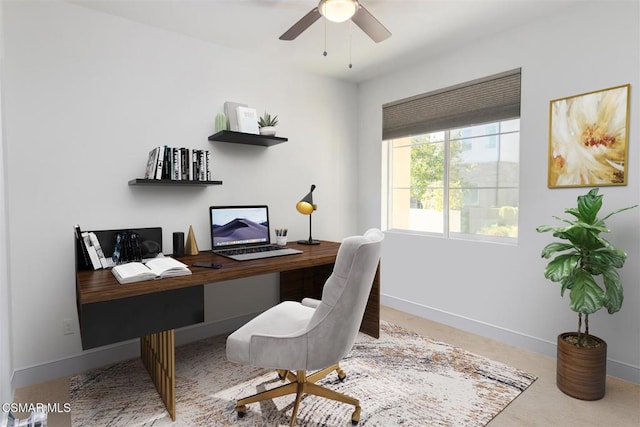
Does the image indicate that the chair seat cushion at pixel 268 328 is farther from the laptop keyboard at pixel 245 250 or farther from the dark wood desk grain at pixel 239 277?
the laptop keyboard at pixel 245 250

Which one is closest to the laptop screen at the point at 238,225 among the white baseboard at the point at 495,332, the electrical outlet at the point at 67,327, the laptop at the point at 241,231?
the laptop at the point at 241,231

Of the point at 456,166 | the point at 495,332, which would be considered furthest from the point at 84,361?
the point at 456,166

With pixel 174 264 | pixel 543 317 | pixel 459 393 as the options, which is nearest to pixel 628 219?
pixel 543 317

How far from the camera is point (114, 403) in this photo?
76.1 inches

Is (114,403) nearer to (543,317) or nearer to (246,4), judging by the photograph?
(246,4)

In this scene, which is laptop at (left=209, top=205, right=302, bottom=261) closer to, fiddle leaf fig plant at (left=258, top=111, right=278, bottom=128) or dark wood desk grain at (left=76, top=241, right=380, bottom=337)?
dark wood desk grain at (left=76, top=241, right=380, bottom=337)

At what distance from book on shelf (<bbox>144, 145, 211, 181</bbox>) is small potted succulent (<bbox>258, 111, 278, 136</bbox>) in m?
0.50

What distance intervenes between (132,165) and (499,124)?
2.83 m

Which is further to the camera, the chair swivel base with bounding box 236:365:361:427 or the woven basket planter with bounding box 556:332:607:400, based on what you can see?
the woven basket planter with bounding box 556:332:607:400

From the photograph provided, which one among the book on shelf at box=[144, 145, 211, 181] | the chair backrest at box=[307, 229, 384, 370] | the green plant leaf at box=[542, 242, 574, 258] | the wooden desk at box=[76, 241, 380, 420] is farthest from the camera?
the book on shelf at box=[144, 145, 211, 181]

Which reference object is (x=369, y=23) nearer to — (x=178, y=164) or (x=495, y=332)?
(x=178, y=164)

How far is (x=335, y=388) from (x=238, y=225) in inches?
55.4

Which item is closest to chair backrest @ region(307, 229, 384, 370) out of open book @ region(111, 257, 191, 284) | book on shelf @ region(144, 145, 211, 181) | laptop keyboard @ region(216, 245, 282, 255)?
open book @ region(111, 257, 191, 284)

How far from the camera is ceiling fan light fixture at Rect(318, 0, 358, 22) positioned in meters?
1.80
